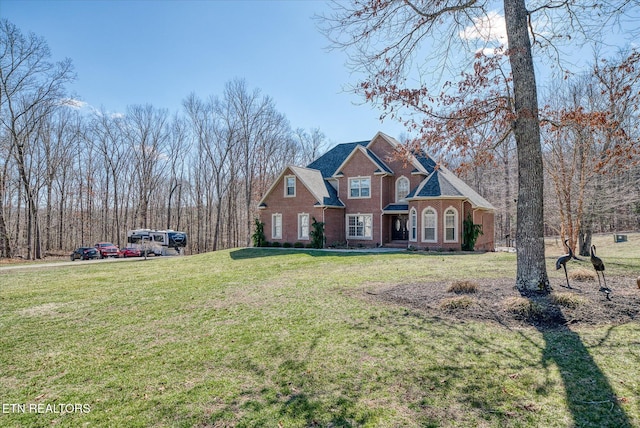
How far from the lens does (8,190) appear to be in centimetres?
3306

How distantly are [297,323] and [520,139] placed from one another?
19.4 feet

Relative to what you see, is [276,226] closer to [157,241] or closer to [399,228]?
[399,228]

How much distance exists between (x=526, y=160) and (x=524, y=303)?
3113 millimetres

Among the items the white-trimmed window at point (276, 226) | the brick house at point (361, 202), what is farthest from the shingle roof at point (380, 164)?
the white-trimmed window at point (276, 226)

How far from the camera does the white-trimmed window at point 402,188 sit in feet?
81.2

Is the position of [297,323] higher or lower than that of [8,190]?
lower

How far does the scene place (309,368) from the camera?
4320mm

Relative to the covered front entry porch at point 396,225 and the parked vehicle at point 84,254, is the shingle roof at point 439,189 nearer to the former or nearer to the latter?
the covered front entry porch at point 396,225

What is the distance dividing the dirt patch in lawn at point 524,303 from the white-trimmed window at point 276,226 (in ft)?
59.8

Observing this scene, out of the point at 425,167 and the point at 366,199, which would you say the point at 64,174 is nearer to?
the point at 366,199

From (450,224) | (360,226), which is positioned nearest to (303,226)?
(360,226)

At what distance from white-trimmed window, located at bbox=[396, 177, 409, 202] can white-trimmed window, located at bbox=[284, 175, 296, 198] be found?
7.33 metres

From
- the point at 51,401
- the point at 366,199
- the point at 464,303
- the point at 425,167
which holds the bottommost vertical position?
the point at 51,401

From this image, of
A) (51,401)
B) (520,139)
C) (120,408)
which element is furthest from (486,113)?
(51,401)
